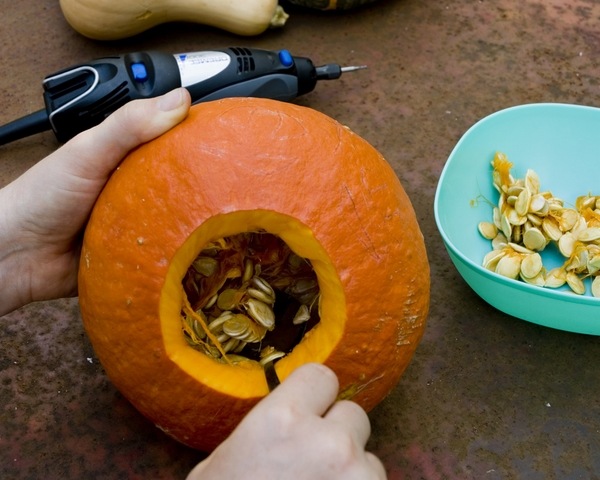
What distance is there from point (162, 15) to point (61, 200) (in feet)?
2.52

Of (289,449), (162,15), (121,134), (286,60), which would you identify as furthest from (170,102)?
(162,15)

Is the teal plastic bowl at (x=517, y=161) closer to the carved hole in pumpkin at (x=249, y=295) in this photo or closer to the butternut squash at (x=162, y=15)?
the carved hole in pumpkin at (x=249, y=295)

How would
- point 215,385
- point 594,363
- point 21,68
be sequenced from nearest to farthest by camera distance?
point 215,385
point 594,363
point 21,68

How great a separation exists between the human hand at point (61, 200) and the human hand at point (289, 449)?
1.15 ft

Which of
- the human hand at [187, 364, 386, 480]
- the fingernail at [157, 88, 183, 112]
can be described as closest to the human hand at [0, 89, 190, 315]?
the fingernail at [157, 88, 183, 112]

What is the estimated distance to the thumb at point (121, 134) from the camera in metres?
0.73

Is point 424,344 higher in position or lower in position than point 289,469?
lower

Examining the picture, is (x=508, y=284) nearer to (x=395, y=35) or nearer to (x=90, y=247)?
(x=90, y=247)

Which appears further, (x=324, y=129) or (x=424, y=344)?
(x=424, y=344)

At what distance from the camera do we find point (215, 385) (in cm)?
69

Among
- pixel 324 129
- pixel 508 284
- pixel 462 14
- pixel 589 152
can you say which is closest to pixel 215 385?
pixel 324 129

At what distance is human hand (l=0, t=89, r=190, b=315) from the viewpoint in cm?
74

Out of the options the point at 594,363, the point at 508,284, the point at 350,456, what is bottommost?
the point at 594,363

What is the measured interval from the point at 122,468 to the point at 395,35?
108 cm
